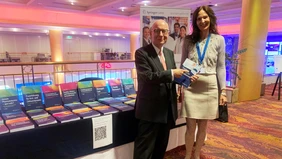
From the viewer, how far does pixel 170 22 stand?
236 cm

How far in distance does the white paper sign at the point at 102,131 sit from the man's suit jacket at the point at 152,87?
1.04 ft

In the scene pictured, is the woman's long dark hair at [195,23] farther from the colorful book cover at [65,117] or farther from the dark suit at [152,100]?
the colorful book cover at [65,117]

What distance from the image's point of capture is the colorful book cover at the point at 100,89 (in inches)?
80.8

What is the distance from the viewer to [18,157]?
52.2 inches

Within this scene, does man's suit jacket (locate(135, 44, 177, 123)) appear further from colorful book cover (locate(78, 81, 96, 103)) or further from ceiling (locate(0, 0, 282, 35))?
ceiling (locate(0, 0, 282, 35))

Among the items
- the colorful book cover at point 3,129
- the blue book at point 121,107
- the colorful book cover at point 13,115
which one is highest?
the blue book at point 121,107

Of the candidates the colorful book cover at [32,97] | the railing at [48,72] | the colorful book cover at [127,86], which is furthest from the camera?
the railing at [48,72]

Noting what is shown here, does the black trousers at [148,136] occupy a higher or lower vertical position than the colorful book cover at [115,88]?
lower

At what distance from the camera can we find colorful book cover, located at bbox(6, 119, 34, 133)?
1335 mm

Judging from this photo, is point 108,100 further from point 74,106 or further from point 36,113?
point 36,113

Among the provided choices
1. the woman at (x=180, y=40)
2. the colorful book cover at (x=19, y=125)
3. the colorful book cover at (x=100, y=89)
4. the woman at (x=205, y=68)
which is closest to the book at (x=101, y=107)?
the colorful book cover at (x=100, y=89)

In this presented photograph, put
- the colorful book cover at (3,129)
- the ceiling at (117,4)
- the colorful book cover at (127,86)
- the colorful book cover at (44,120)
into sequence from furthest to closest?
the ceiling at (117,4)
the colorful book cover at (127,86)
the colorful book cover at (44,120)
the colorful book cover at (3,129)

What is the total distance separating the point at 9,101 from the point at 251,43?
480cm

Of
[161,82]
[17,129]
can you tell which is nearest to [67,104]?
[17,129]
